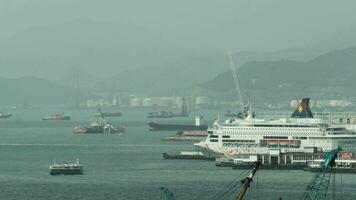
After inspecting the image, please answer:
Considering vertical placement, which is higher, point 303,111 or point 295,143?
point 303,111

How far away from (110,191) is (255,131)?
2287 centimetres

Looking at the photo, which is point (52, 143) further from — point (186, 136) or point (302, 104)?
point (302, 104)

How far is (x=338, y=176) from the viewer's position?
187 feet

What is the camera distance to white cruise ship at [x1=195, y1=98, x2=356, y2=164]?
229ft

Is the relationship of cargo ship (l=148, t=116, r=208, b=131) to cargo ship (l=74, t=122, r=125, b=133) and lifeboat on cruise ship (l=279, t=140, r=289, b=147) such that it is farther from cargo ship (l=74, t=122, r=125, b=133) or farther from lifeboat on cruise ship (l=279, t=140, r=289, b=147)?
lifeboat on cruise ship (l=279, t=140, r=289, b=147)

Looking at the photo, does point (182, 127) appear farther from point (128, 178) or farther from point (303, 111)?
point (128, 178)


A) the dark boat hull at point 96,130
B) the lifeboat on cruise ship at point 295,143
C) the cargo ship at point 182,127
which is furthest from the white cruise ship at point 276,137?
the dark boat hull at point 96,130

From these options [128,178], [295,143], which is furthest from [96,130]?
[128,178]

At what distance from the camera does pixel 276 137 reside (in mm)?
71125

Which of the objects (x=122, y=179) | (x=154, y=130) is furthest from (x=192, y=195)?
(x=154, y=130)

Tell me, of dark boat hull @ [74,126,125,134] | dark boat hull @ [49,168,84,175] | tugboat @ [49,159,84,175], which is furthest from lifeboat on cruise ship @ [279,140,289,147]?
dark boat hull @ [74,126,125,134]

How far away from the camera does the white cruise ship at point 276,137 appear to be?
6994 centimetres

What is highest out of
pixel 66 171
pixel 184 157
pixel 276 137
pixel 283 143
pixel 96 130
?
pixel 96 130

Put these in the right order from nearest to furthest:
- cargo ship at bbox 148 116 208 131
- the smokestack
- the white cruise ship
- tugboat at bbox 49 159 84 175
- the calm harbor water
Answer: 1. the calm harbor water
2. tugboat at bbox 49 159 84 175
3. the white cruise ship
4. the smokestack
5. cargo ship at bbox 148 116 208 131
